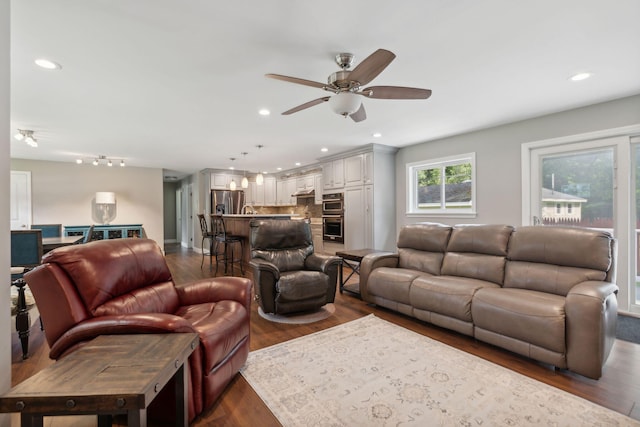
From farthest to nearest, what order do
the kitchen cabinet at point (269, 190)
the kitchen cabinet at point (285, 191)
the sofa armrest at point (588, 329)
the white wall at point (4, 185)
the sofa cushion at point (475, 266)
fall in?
the kitchen cabinet at point (269, 190) < the kitchen cabinet at point (285, 191) < the sofa cushion at point (475, 266) < the sofa armrest at point (588, 329) < the white wall at point (4, 185)

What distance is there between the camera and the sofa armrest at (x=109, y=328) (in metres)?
1.43

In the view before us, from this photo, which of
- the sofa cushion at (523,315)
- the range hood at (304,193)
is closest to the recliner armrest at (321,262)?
the sofa cushion at (523,315)

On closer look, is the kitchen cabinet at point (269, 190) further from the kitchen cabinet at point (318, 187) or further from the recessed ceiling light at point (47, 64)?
the recessed ceiling light at point (47, 64)

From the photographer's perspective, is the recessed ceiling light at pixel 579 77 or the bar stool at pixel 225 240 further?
the bar stool at pixel 225 240

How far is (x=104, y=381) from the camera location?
3.42 feet

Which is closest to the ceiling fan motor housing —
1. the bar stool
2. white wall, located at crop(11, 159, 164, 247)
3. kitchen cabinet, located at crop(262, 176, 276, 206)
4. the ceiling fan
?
the ceiling fan

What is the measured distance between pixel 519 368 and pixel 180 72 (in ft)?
12.1

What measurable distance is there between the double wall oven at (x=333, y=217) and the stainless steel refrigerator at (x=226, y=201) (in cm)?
300

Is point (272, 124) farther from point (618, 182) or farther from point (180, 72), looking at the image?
point (618, 182)

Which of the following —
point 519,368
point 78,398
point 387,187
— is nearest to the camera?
point 78,398

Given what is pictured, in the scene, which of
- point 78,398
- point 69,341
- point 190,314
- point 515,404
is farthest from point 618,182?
point 69,341

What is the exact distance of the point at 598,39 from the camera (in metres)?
2.07

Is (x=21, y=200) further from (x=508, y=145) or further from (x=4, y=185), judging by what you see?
Result: (x=508, y=145)

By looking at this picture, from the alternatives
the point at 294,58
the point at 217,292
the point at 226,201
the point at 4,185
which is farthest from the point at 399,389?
the point at 226,201
